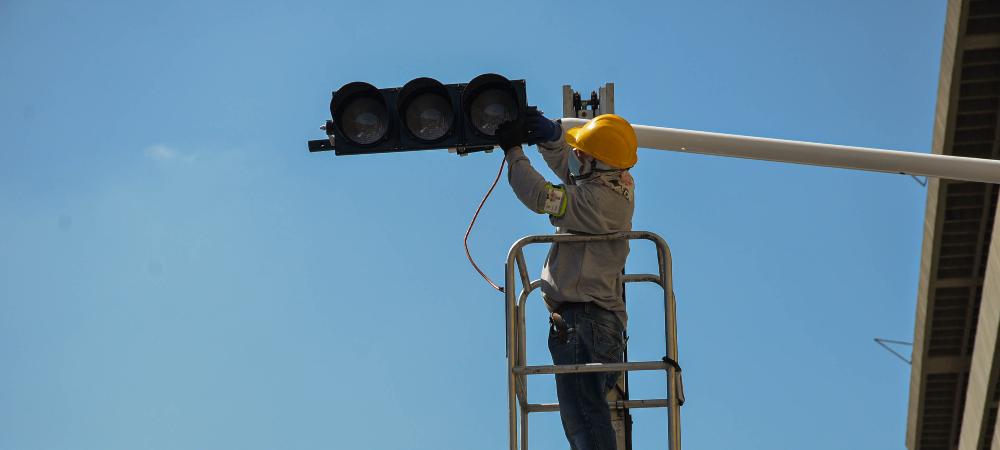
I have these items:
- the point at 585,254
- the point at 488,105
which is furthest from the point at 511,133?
the point at 585,254

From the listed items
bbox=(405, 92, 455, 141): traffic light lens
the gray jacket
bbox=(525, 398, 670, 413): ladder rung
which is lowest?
bbox=(525, 398, 670, 413): ladder rung

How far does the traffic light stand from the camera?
23.9ft

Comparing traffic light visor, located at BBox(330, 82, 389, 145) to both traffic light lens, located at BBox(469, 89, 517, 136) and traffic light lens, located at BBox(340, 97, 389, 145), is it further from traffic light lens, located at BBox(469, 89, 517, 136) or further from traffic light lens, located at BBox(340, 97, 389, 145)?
traffic light lens, located at BBox(469, 89, 517, 136)

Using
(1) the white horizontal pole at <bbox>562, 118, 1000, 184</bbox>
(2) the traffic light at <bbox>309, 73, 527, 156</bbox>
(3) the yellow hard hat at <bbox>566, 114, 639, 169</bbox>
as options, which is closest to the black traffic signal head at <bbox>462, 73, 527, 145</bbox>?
(2) the traffic light at <bbox>309, 73, 527, 156</bbox>

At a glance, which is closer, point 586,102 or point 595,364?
point 595,364

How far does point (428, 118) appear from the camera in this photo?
→ 739 centimetres

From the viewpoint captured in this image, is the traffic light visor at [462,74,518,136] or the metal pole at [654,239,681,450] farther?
the traffic light visor at [462,74,518,136]

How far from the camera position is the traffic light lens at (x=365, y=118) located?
742 cm

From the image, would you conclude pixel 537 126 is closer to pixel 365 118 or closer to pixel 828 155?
pixel 365 118

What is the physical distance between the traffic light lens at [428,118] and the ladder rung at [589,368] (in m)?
1.53

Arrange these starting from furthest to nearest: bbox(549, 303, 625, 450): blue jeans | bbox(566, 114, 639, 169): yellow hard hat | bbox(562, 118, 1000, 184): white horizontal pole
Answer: bbox(562, 118, 1000, 184): white horizontal pole → bbox(566, 114, 639, 169): yellow hard hat → bbox(549, 303, 625, 450): blue jeans

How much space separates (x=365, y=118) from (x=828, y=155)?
2.88 m

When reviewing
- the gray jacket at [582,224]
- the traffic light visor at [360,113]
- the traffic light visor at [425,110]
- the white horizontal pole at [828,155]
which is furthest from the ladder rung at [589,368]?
the white horizontal pole at [828,155]

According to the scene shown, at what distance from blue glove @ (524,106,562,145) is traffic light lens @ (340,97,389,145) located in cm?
79
